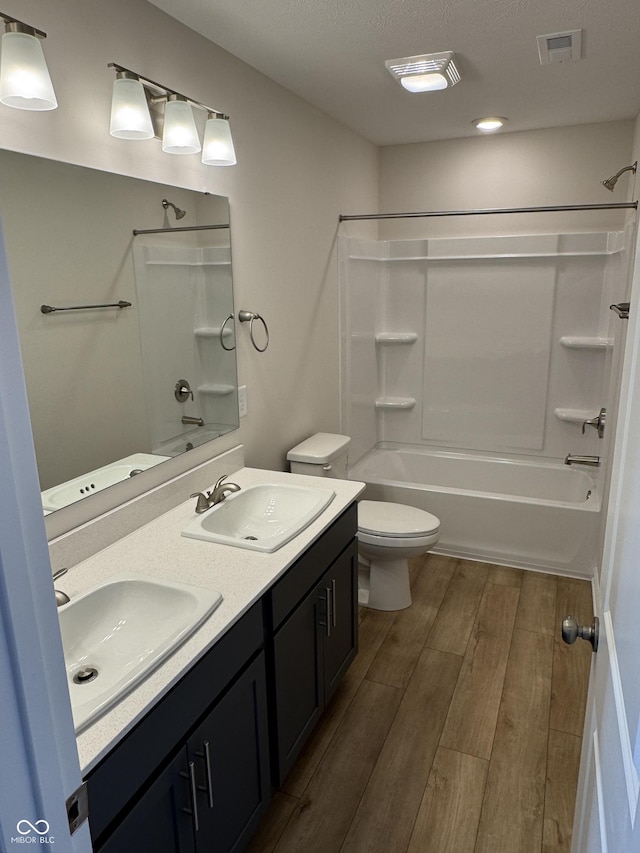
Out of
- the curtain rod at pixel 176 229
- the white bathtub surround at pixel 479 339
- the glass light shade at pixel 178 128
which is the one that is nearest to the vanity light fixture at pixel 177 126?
the glass light shade at pixel 178 128

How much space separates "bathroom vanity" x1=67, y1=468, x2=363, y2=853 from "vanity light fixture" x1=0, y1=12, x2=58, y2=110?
47.4 inches

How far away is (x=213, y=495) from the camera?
2.08 m

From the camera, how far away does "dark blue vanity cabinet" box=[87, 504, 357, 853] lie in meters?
1.13

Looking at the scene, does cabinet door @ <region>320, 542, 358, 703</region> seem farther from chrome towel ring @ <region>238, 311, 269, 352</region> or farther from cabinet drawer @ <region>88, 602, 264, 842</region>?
chrome towel ring @ <region>238, 311, 269, 352</region>

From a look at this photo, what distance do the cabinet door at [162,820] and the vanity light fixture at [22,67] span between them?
1.52 m

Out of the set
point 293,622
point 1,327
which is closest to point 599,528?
point 293,622

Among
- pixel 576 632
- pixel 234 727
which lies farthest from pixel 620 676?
pixel 234 727

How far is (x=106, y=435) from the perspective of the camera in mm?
1812

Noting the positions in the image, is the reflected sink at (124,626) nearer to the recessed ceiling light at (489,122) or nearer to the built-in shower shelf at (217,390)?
the built-in shower shelf at (217,390)

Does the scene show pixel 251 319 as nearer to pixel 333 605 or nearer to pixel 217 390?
pixel 217 390

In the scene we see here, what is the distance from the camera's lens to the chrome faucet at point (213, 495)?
2.04m

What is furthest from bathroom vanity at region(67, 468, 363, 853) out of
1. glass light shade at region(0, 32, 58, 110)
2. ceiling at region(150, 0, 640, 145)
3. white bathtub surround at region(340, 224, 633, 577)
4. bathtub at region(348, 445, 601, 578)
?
ceiling at region(150, 0, 640, 145)

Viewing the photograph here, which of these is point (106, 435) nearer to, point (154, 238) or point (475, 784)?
point (154, 238)

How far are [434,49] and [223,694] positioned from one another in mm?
2294
